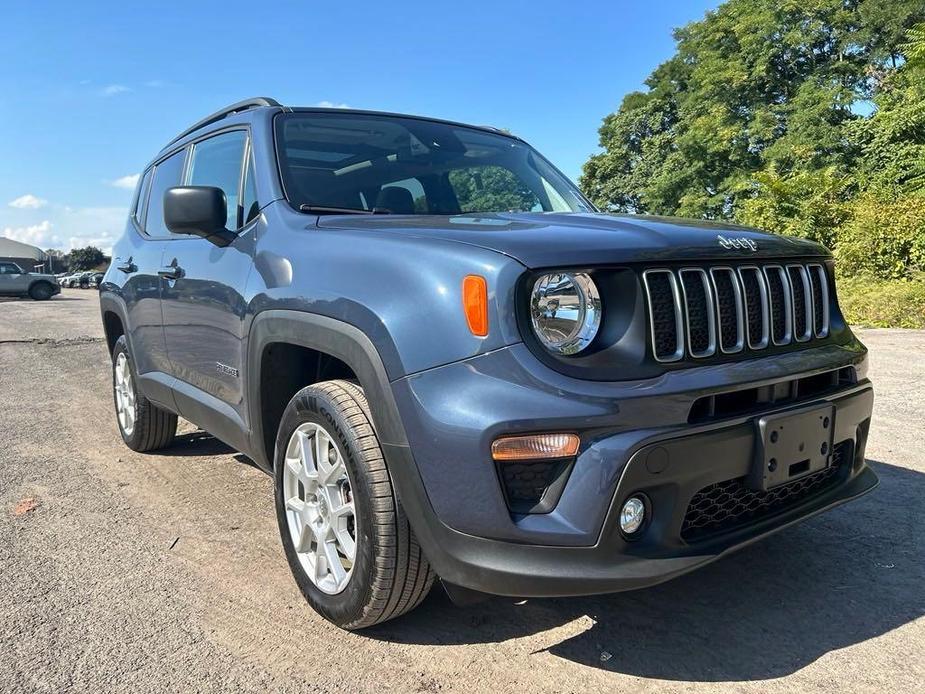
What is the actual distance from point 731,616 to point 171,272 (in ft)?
9.78

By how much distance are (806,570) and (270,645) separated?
Result: 80.3 inches

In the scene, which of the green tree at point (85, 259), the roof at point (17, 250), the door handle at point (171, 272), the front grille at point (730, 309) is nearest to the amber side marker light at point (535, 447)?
the front grille at point (730, 309)

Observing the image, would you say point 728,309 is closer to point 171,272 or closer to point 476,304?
point 476,304

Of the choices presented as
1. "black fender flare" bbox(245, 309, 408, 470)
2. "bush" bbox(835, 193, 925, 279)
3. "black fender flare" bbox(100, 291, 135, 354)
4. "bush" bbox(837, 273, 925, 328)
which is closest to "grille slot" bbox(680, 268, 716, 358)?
"black fender flare" bbox(245, 309, 408, 470)

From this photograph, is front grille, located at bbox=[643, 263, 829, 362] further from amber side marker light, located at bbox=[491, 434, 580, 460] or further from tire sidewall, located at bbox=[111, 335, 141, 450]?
tire sidewall, located at bbox=[111, 335, 141, 450]

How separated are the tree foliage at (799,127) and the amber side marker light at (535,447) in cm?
1566

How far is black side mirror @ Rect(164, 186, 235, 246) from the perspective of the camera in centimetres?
297

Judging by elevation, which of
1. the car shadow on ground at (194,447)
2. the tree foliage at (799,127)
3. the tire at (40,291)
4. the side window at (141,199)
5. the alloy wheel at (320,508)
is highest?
the tree foliage at (799,127)

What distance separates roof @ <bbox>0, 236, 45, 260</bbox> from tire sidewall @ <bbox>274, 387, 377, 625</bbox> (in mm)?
94662

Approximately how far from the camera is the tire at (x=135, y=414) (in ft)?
15.2

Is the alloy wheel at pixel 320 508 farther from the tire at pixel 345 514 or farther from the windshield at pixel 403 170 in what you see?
the windshield at pixel 403 170

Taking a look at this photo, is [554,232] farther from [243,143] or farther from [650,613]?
[243,143]

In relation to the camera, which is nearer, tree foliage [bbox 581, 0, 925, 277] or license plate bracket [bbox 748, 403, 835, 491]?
license plate bracket [bbox 748, 403, 835, 491]

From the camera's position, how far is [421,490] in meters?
2.09
